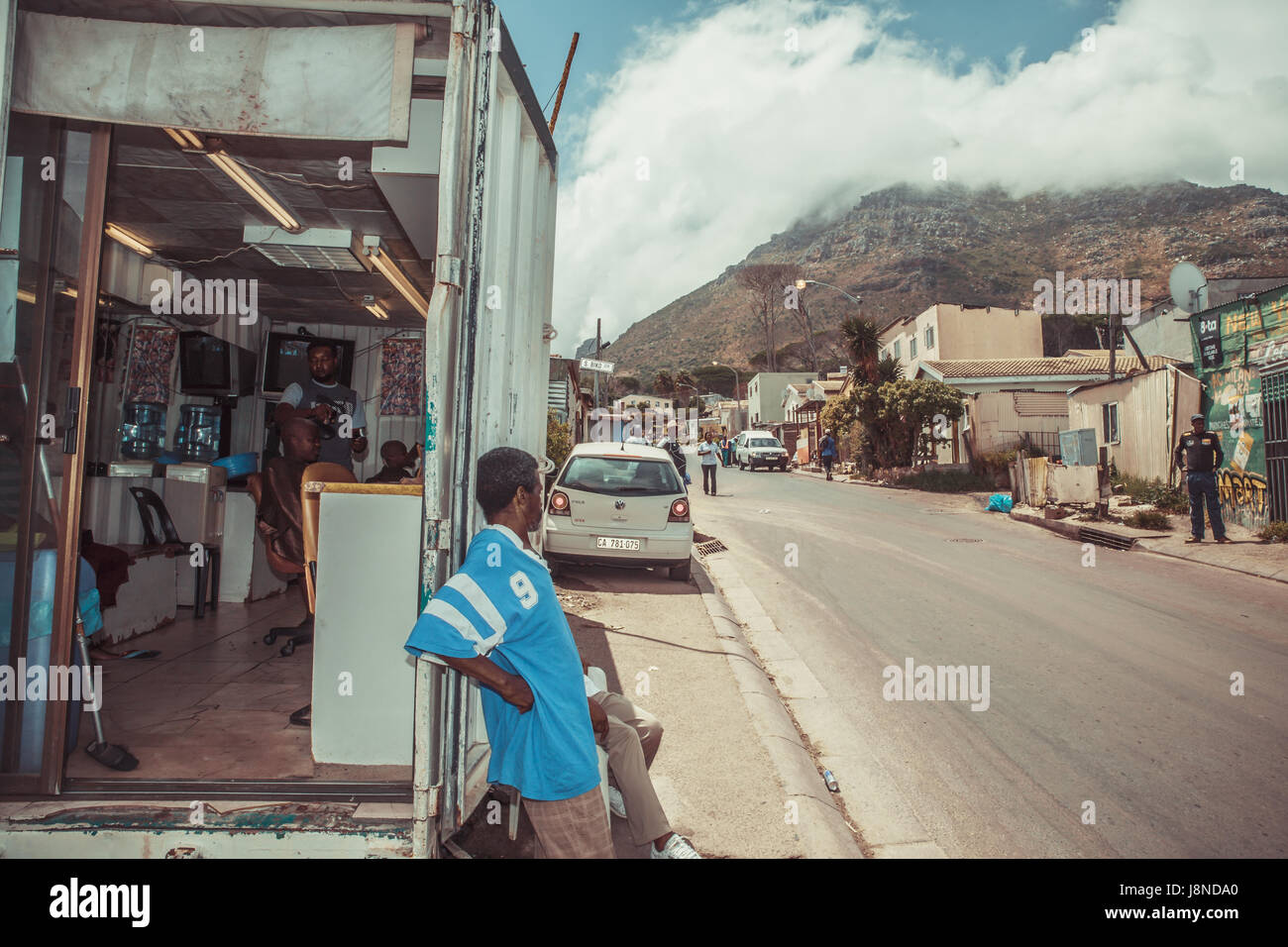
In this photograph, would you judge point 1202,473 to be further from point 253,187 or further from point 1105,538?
point 253,187

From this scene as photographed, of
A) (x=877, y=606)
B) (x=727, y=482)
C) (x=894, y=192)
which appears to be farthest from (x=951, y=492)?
(x=894, y=192)

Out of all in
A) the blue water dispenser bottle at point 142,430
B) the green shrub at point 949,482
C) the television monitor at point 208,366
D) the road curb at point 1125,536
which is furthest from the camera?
the green shrub at point 949,482

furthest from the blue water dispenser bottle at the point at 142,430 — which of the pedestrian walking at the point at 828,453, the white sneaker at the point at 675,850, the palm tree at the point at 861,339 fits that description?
the palm tree at the point at 861,339

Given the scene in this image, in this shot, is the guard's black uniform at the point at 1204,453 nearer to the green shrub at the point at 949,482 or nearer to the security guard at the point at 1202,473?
the security guard at the point at 1202,473

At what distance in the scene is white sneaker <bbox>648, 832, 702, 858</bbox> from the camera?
2844mm

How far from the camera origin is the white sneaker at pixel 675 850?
2844 millimetres

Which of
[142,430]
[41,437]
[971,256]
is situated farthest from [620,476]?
[971,256]

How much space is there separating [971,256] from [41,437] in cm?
11329

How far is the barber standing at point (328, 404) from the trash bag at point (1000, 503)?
15.3 metres

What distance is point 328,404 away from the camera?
6.04 m

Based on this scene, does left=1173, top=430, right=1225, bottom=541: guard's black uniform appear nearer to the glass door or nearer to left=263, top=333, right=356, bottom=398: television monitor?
left=263, top=333, right=356, bottom=398: television monitor

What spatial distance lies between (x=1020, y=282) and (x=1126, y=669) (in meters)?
95.4
